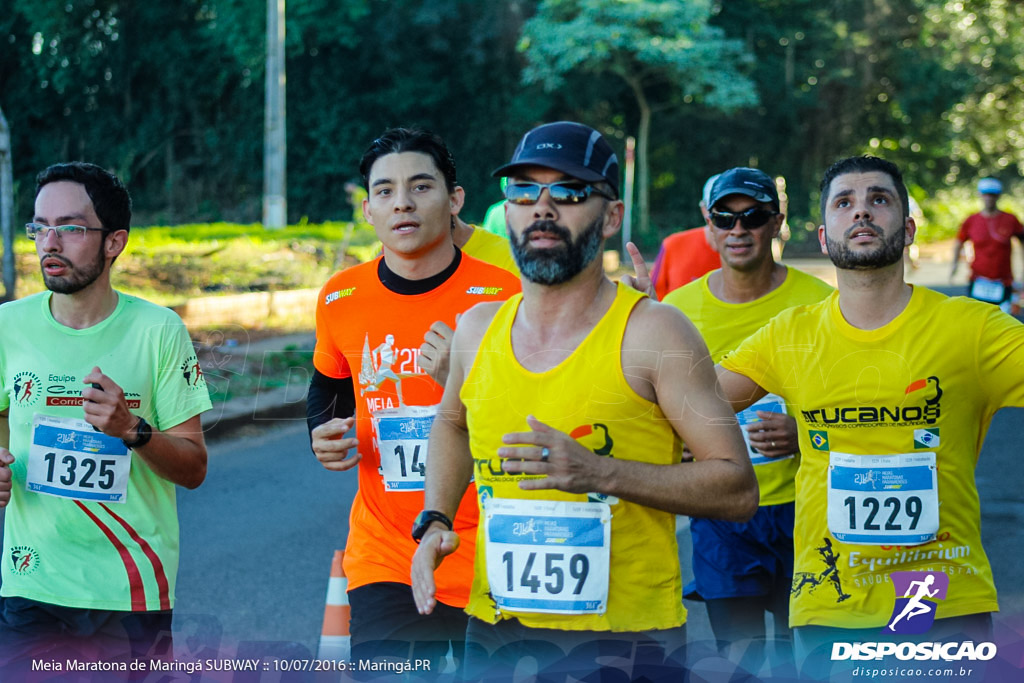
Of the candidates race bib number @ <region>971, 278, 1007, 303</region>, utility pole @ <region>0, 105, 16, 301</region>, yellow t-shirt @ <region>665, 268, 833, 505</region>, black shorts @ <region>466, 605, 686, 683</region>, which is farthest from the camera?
race bib number @ <region>971, 278, 1007, 303</region>

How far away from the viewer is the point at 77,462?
367 cm

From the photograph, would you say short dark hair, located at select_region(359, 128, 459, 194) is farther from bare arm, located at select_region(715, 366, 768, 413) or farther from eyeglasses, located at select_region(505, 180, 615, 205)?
eyeglasses, located at select_region(505, 180, 615, 205)

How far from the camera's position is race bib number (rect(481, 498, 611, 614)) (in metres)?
2.91

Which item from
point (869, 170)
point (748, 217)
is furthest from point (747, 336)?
point (869, 170)

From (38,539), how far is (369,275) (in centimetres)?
136

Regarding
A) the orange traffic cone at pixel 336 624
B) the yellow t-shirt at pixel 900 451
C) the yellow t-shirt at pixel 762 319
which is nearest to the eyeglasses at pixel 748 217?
the yellow t-shirt at pixel 762 319

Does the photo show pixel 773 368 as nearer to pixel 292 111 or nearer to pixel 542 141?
pixel 542 141

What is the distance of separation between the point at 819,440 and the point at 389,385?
138cm

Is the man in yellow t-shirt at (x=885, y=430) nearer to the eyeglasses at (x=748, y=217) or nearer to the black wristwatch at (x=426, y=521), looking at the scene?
the eyeglasses at (x=748, y=217)

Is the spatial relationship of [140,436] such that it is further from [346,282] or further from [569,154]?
[569,154]

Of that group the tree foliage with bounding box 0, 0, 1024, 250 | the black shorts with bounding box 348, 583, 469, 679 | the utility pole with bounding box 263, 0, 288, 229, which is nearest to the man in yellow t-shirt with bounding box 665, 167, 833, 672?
the black shorts with bounding box 348, 583, 469, 679

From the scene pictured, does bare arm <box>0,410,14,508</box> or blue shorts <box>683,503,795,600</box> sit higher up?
bare arm <box>0,410,14,508</box>

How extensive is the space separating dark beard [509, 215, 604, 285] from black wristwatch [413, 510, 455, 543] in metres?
0.68

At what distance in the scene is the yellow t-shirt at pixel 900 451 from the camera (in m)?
3.55
